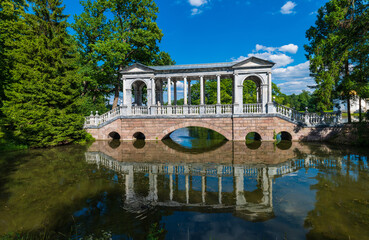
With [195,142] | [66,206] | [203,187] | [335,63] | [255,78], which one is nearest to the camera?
[66,206]

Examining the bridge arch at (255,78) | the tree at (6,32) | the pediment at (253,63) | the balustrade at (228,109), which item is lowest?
the balustrade at (228,109)

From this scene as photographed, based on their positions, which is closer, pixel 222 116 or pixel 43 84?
pixel 43 84

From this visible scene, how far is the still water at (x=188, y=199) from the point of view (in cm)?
386

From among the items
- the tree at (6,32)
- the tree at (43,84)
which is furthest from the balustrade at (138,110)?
the tree at (6,32)

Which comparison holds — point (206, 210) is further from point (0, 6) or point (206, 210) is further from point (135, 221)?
point (0, 6)

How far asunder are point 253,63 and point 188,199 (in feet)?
→ 47.2

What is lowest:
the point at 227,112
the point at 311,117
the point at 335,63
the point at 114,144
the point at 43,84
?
the point at 114,144

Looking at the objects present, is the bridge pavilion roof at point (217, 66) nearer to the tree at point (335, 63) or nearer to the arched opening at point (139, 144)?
the tree at point (335, 63)

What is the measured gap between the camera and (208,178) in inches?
283

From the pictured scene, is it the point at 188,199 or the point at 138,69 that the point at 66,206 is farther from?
the point at 138,69

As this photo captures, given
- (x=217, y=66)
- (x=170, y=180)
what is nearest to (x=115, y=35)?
(x=217, y=66)

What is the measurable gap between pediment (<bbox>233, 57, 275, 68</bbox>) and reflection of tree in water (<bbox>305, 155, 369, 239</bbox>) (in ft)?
35.5

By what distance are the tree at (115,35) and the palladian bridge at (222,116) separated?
5713mm

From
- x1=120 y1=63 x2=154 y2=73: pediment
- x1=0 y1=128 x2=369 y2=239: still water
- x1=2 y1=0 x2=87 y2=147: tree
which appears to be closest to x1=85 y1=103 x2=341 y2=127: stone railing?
x1=2 y1=0 x2=87 y2=147: tree
